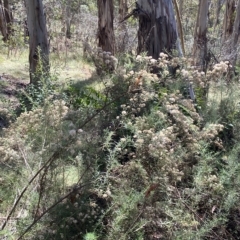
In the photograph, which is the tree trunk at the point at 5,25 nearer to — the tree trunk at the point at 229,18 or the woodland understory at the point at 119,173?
the tree trunk at the point at 229,18

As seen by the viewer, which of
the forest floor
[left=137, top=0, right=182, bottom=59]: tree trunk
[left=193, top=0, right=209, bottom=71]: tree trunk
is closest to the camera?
[left=137, top=0, right=182, bottom=59]: tree trunk

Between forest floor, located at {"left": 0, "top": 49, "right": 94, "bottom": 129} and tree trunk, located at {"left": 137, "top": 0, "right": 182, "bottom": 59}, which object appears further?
forest floor, located at {"left": 0, "top": 49, "right": 94, "bottom": 129}

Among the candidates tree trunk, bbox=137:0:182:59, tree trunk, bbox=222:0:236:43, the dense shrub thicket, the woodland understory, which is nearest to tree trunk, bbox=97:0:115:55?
tree trunk, bbox=137:0:182:59

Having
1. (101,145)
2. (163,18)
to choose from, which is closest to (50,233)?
(101,145)

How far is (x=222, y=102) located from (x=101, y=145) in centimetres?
171

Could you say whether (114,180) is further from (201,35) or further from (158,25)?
(201,35)

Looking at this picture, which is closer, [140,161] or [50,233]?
[50,233]

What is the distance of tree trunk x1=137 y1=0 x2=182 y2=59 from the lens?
160 inches

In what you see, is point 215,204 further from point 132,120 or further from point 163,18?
point 163,18

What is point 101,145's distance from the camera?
8.59ft

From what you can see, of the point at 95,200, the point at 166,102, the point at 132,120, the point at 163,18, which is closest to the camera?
the point at 95,200

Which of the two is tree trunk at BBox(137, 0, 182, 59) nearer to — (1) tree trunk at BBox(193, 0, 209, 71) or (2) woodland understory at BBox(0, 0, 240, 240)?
(2) woodland understory at BBox(0, 0, 240, 240)

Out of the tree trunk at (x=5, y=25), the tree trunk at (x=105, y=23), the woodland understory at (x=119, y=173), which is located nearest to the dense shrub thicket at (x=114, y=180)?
the woodland understory at (x=119, y=173)

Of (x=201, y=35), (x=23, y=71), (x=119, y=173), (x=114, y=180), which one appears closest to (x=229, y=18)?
(x=201, y=35)
